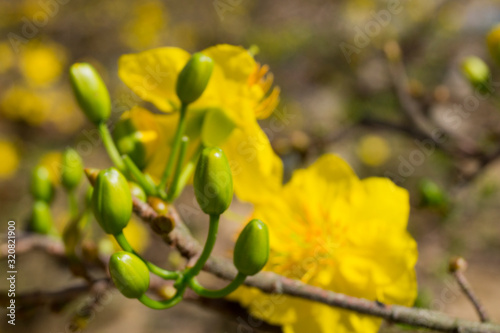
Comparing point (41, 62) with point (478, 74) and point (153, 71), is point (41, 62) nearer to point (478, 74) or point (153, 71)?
point (153, 71)

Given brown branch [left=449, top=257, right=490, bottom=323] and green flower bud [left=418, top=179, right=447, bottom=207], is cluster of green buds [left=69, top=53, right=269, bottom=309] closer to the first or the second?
brown branch [left=449, top=257, right=490, bottom=323]

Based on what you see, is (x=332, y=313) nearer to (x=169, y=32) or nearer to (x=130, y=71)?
(x=130, y=71)

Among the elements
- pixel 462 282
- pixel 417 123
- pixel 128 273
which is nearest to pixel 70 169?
pixel 128 273

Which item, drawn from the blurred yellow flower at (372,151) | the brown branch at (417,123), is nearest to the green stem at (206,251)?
the brown branch at (417,123)

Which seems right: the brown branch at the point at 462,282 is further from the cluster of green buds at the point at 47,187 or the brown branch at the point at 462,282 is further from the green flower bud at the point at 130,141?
the cluster of green buds at the point at 47,187

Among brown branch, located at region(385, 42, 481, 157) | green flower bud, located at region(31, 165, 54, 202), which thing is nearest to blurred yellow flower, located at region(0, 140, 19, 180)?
green flower bud, located at region(31, 165, 54, 202)

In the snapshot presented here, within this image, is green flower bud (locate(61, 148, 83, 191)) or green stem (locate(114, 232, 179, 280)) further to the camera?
green flower bud (locate(61, 148, 83, 191))

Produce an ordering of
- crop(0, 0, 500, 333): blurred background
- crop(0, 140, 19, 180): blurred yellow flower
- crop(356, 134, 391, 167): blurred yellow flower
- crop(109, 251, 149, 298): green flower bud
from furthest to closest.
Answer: crop(356, 134, 391, 167): blurred yellow flower, crop(0, 140, 19, 180): blurred yellow flower, crop(0, 0, 500, 333): blurred background, crop(109, 251, 149, 298): green flower bud
